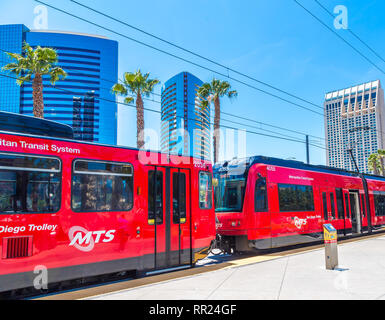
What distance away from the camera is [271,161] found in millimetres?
13000

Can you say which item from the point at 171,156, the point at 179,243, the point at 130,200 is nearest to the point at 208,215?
the point at 179,243

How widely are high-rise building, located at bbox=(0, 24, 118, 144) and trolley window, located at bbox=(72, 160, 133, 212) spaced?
98.7 m

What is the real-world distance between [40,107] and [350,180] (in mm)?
19165

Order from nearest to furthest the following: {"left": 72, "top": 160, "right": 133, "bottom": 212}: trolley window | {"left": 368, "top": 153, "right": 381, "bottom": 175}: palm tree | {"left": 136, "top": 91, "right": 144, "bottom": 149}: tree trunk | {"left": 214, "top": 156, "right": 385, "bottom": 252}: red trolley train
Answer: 1. {"left": 72, "top": 160, "right": 133, "bottom": 212}: trolley window
2. {"left": 214, "top": 156, "right": 385, "bottom": 252}: red trolley train
3. {"left": 136, "top": 91, "right": 144, "bottom": 149}: tree trunk
4. {"left": 368, "top": 153, "right": 381, "bottom": 175}: palm tree

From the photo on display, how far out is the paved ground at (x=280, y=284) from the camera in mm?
5746

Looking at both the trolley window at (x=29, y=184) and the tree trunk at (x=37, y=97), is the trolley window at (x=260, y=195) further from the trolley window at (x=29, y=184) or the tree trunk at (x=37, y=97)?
the tree trunk at (x=37, y=97)

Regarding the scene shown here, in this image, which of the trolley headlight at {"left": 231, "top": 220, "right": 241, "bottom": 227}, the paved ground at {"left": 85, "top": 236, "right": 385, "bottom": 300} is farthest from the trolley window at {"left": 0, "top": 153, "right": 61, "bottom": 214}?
the trolley headlight at {"left": 231, "top": 220, "right": 241, "bottom": 227}

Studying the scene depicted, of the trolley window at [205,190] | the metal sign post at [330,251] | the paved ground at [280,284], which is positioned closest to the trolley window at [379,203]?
the paved ground at [280,284]

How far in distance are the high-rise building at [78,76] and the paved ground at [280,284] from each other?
328 ft

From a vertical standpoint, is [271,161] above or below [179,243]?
above

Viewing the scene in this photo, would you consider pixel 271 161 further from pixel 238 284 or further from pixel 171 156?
pixel 238 284

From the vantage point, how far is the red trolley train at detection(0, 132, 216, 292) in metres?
6.15

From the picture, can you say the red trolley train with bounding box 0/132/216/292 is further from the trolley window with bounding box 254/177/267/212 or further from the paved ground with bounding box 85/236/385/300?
the trolley window with bounding box 254/177/267/212

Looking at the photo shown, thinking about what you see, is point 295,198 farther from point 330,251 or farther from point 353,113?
point 353,113
